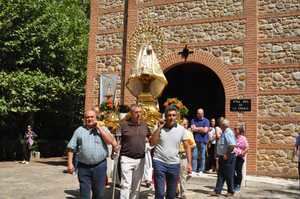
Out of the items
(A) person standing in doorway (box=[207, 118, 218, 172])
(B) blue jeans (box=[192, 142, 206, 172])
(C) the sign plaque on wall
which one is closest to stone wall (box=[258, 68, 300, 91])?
(C) the sign plaque on wall

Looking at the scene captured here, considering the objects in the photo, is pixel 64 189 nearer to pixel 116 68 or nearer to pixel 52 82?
pixel 116 68

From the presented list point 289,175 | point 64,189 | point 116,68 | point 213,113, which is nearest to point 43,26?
point 116,68

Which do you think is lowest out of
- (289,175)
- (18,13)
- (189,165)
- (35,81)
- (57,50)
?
(289,175)

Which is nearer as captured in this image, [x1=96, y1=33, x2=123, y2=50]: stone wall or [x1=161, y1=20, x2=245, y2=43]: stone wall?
[x1=161, y1=20, x2=245, y2=43]: stone wall

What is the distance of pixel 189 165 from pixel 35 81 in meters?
12.1

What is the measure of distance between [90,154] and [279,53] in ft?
28.2

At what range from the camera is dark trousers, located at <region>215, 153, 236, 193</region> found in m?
8.88

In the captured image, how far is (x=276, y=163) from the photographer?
41.3 feet

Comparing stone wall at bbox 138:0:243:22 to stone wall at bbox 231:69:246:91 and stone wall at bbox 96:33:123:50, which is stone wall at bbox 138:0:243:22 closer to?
stone wall at bbox 96:33:123:50

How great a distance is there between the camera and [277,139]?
12609 mm

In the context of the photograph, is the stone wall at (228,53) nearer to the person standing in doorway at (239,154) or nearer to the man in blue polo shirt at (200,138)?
the man in blue polo shirt at (200,138)

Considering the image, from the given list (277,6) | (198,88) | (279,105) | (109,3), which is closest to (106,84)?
(109,3)

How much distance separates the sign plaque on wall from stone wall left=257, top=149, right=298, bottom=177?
1341 mm

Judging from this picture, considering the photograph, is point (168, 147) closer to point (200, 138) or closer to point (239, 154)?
point (239, 154)
